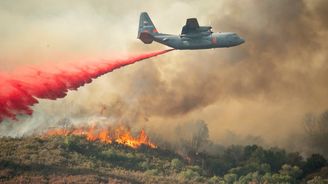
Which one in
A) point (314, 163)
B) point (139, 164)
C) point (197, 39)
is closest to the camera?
point (197, 39)

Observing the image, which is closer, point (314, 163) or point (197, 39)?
point (197, 39)

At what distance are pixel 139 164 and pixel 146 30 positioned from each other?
104 ft

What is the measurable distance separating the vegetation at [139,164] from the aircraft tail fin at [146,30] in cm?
2392

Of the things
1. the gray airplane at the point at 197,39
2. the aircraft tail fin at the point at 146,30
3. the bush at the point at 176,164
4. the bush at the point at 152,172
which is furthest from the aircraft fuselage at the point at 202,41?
the bush at the point at 176,164

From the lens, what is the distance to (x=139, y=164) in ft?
347

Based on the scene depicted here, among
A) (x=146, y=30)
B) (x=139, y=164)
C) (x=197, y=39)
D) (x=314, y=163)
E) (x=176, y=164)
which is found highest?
(x=146, y=30)

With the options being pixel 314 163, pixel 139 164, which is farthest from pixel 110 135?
pixel 314 163

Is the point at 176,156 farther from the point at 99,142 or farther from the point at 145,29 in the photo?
the point at 145,29

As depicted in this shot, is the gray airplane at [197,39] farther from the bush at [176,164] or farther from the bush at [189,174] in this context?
the bush at [176,164]

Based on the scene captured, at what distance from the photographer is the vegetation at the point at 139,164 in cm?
8644

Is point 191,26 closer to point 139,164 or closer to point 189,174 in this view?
point 189,174

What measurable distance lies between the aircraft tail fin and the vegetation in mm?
23921

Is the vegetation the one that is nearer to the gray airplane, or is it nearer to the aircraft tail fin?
the aircraft tail fin

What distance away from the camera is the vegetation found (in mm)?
86438
